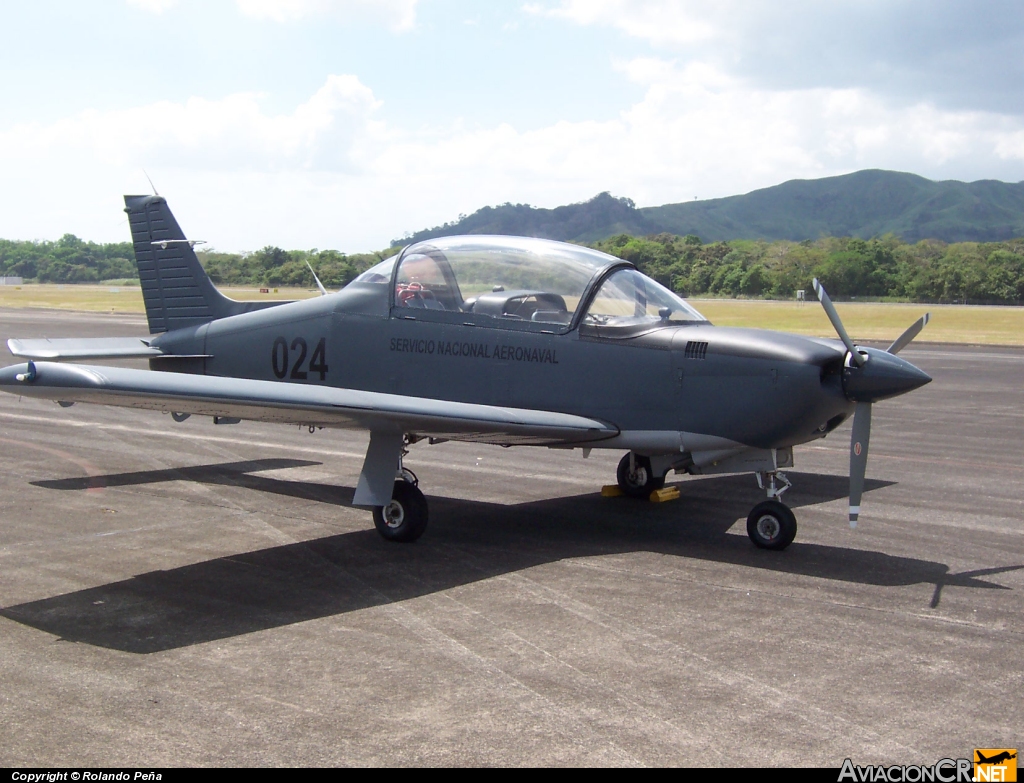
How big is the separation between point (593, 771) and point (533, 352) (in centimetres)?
503

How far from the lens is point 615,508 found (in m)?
10.1

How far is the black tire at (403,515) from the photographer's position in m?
8.50

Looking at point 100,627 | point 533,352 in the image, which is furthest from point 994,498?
point 100,627

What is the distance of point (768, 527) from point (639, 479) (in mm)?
2466

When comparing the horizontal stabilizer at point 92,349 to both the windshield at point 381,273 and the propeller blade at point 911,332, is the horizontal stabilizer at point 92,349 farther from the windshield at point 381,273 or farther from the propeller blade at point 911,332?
the propeller blade at point 911,332

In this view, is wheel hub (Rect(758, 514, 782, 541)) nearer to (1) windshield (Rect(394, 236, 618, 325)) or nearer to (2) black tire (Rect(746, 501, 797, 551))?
(2) black tire (Rect(746, 501, 797, 551))

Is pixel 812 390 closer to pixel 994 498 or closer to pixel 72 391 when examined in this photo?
pixel 994 498

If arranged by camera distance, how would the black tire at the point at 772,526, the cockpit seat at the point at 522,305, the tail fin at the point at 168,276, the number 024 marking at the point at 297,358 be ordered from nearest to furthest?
the black tire at the point at 772,526, the cockpit seat at the point at 522,305, the number 024 marking at the point at 297,358, the tail fin at the point at 168,276

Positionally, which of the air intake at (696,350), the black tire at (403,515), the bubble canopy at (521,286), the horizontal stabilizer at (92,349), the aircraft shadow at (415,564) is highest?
the bubble canopy at (521,286)

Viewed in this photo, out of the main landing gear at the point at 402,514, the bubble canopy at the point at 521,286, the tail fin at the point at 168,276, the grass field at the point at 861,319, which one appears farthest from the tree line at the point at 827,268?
the main landing gear at the point at 402,514

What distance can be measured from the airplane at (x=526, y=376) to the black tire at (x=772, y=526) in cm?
1

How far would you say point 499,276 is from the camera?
30.2 feet

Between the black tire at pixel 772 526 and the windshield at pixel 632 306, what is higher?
the windshield at pixel 632 306

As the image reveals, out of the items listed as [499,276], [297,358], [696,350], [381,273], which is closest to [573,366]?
[696,350]
